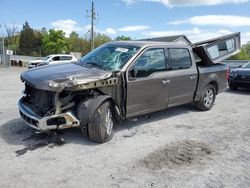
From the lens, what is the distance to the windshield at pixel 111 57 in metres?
5.61

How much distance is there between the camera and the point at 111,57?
19.4 feet

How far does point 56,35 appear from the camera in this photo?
64188 mm

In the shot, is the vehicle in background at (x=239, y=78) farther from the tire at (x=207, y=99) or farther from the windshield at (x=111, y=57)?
the windshield at (x=111, y=57)

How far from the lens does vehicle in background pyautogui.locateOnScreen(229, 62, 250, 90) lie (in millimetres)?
11289

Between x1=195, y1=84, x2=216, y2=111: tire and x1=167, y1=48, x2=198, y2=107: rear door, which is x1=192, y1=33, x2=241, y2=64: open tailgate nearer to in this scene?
x1=167, y1=48, x2=198, y2=107: rear door

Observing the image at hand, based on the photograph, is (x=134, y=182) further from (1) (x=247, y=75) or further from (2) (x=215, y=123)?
(1) (x=247, y=75)

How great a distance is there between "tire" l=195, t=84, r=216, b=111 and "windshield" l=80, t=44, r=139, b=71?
2742 mm

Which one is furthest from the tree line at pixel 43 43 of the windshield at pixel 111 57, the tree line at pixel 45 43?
the windshield at pixel 111 57

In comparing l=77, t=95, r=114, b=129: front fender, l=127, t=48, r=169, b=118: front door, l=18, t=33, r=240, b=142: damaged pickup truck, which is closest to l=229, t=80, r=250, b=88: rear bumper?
l=18, t=33, r=240, b=142: damaged pickup truck

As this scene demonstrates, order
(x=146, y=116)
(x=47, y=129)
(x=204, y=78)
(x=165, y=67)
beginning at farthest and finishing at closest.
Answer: (x=204, y=78)
(x=146, y=116)
(x=165, y=67)
(x=47, y=129)

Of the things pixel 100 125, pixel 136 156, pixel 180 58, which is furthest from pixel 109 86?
pixel 180 58

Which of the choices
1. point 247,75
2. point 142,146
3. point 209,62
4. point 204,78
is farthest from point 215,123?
point 247,75

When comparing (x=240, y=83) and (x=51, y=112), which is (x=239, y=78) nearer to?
(x=240, y=83)

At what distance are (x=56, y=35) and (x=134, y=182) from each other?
64.0m
